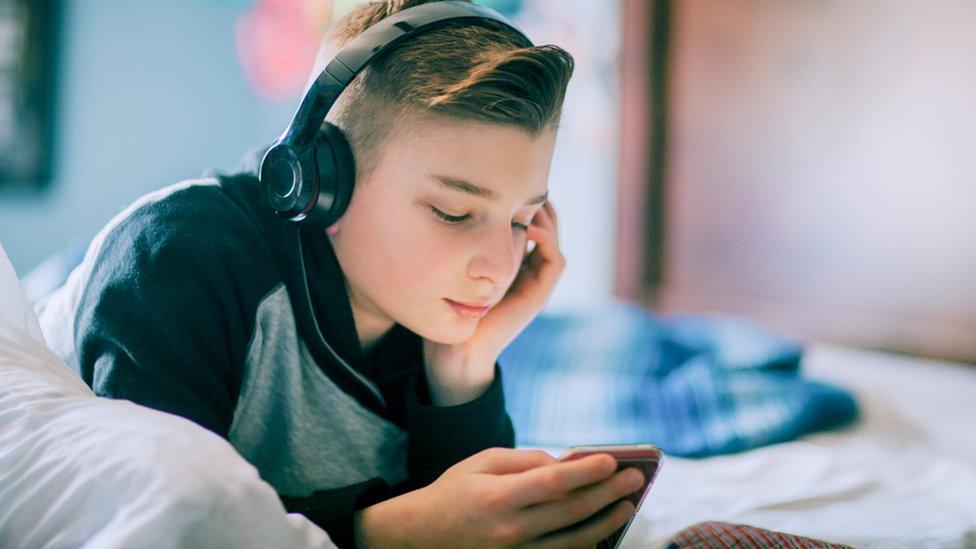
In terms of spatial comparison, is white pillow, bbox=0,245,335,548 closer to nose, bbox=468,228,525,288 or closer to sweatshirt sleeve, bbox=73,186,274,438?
sweatshirt sleeve, bbox=73,186,274,438

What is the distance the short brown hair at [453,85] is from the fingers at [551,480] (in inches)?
11.6

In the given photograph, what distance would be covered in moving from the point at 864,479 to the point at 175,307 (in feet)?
2.45

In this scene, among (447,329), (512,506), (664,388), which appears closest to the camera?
(512,506)

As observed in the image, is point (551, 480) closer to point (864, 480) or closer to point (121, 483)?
point (121, 483)

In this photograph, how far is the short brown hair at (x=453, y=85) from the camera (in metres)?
0.69

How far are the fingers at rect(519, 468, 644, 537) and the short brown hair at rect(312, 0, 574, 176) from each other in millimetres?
304

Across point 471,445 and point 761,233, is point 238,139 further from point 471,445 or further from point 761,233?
point 471,445

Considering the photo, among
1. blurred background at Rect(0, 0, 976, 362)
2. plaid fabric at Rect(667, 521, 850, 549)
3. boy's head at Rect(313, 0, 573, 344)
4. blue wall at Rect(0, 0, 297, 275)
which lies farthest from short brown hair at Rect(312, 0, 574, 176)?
blue wall at Rect(0, 0, 297, 275)

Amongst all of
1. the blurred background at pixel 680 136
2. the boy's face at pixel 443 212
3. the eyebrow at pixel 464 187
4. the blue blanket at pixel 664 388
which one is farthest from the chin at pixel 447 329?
the blurred background at pixel 680 136

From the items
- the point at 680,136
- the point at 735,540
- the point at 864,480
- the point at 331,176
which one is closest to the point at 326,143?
the point at 331,176

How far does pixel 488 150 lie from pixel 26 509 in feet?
1.34

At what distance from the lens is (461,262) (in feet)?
2.30

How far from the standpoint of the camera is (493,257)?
70 centimetres

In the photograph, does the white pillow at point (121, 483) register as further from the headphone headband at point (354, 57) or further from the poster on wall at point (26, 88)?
the poster on wall at point (26, 88)
